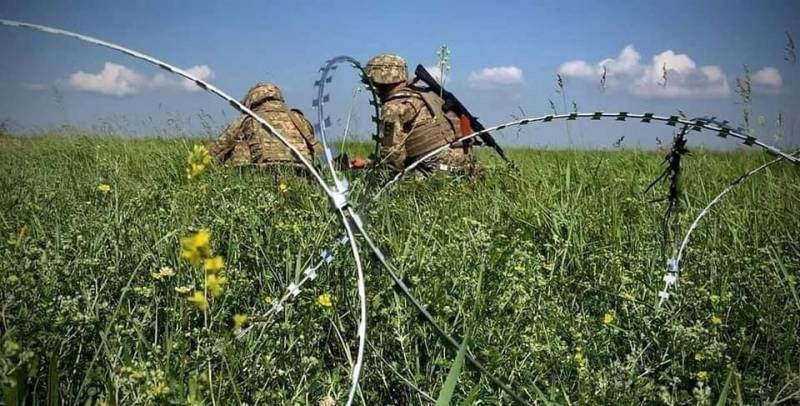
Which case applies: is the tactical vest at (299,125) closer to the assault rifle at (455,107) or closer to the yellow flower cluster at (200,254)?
the assault rifle at (455,107)

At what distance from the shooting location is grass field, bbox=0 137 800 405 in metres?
1.96

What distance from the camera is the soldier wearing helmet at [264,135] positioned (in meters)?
7.09

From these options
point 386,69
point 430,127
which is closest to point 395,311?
point 430,127

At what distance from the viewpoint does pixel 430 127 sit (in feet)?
22.6

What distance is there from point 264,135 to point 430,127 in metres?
1.64

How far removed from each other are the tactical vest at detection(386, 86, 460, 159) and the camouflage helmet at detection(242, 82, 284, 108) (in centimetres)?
132

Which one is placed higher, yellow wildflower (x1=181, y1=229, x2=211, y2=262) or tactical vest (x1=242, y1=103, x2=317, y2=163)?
tactical vest (x1=242, y1=103, x2=317, y2=163)

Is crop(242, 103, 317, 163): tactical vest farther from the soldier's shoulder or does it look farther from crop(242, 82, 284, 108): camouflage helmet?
the soldier's shoulder

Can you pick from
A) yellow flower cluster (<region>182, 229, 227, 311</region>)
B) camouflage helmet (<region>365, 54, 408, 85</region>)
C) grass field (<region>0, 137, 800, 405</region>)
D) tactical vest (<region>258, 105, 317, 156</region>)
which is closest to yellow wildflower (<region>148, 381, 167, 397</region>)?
grass field (<region>0, 137, 800, 405</region>)

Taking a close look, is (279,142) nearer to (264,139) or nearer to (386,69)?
(264,139)

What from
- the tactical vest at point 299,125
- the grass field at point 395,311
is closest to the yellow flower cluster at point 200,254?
the grass field at point 395,311

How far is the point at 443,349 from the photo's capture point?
7.74 ft

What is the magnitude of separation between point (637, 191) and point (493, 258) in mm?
2023

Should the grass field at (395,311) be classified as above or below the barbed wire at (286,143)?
below
